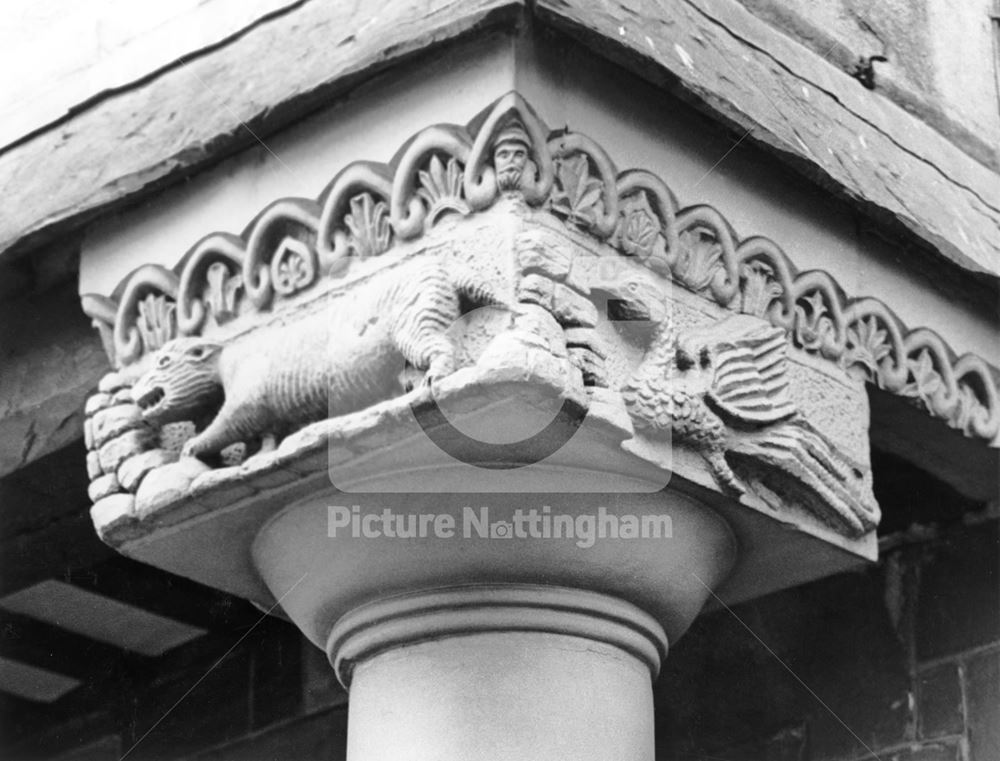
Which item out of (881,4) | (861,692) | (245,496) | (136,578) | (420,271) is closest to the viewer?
(420,271)

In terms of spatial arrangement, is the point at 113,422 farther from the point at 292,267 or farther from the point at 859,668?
the point at 859,668

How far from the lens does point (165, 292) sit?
7.17 ft

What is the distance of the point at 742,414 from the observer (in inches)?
80.1

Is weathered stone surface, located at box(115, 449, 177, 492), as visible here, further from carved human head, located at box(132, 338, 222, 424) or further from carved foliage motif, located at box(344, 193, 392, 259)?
carved foliage motif, located at box(344, 193, 392, 259)

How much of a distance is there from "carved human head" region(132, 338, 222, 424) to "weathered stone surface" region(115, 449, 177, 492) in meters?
0.04

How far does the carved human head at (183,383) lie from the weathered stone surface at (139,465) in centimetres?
4

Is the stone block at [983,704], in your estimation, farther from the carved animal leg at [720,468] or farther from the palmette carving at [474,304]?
the carved animal leg at [720,468]

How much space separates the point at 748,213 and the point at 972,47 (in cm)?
65

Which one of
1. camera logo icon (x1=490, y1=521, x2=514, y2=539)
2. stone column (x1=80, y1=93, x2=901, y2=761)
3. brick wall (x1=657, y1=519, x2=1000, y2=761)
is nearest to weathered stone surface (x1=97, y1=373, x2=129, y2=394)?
stone column (x1=80, y1=93, x2=901, y2=761)

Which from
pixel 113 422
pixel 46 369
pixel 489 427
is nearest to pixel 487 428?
pixel 489 427

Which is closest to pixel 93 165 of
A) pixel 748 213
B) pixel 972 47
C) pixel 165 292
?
pixel 165 292

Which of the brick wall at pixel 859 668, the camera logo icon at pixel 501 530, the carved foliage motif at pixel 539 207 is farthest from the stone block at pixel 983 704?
the camera logo icon at pixel 501 530

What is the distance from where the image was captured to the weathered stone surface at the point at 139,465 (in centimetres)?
209

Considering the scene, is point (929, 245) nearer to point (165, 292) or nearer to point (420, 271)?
point (420, 271)
